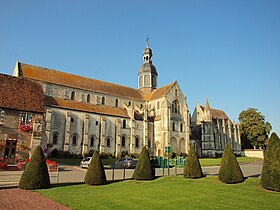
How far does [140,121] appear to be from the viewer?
46.6 m

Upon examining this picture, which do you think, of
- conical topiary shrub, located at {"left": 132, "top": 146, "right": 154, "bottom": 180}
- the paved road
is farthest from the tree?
conical topiary shrub, located at {"left": 132, "top": 146, "right": 154, "bottom": 180}

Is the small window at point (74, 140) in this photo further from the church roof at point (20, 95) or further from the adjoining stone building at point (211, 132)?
the adjoining stone building at point (211, 132)

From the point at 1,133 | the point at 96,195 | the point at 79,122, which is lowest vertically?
the point at 96,195

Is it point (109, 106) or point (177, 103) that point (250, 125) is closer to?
point (177, 103)

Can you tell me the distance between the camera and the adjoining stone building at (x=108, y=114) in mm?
37375

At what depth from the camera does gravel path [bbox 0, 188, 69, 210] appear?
9.16 meters

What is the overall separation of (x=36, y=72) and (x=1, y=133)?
19.2 m

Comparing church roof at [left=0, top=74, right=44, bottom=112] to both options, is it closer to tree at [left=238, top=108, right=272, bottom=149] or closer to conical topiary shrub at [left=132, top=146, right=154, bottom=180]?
conical topiary shrub at [left=132, top=146, right=154, bottom=180]

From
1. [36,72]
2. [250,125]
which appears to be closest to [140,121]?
[36,72]

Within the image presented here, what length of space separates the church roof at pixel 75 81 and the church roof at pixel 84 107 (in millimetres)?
3433

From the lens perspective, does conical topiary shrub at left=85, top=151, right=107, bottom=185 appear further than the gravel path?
Yes

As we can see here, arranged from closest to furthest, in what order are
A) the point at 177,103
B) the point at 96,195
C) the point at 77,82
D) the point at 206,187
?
the point at 96,195 < the point at 206,187 < the point at 77,82 < the point at 177,103

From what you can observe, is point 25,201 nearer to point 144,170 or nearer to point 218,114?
point 144,170

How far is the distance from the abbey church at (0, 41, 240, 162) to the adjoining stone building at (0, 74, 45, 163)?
5213 millimetres
